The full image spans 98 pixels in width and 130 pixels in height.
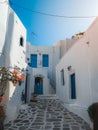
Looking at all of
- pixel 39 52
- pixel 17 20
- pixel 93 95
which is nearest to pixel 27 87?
pixel 17 20

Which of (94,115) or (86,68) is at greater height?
(86,68)

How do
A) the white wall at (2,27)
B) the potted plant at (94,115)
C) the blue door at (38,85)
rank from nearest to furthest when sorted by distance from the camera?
the potted plant at (94,115) < the white wall at (2,27) < the blue door at (38,85)

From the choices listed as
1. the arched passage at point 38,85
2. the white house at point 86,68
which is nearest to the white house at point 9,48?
the white house at point 86,68

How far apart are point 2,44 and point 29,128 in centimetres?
473

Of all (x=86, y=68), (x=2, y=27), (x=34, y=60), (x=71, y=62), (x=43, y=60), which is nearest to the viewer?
(x=86, y=68)

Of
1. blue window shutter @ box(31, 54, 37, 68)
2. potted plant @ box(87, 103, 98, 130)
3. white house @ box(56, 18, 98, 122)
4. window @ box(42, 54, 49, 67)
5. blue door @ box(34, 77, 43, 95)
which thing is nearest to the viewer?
potted plant @ box(87, 103, 98, 130)

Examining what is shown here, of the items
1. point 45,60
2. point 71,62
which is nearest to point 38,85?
point 45,60

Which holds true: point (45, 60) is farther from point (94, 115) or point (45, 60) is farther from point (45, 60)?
point (94, 115)

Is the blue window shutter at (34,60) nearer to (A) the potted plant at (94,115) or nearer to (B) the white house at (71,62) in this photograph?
(B) the white house at (71,62)

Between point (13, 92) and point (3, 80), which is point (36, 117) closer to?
point (13, 92)

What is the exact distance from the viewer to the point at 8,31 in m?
9.72

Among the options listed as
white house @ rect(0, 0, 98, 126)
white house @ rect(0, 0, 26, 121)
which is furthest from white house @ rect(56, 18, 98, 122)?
white house @ rect(0, 0, 26, 121)

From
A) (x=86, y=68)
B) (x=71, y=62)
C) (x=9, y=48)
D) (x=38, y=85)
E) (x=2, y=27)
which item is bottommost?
(x=38, y=85)

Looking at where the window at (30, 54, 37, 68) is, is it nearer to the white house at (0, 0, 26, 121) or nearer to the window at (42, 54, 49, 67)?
the window at (42, 54, 49, 67)
